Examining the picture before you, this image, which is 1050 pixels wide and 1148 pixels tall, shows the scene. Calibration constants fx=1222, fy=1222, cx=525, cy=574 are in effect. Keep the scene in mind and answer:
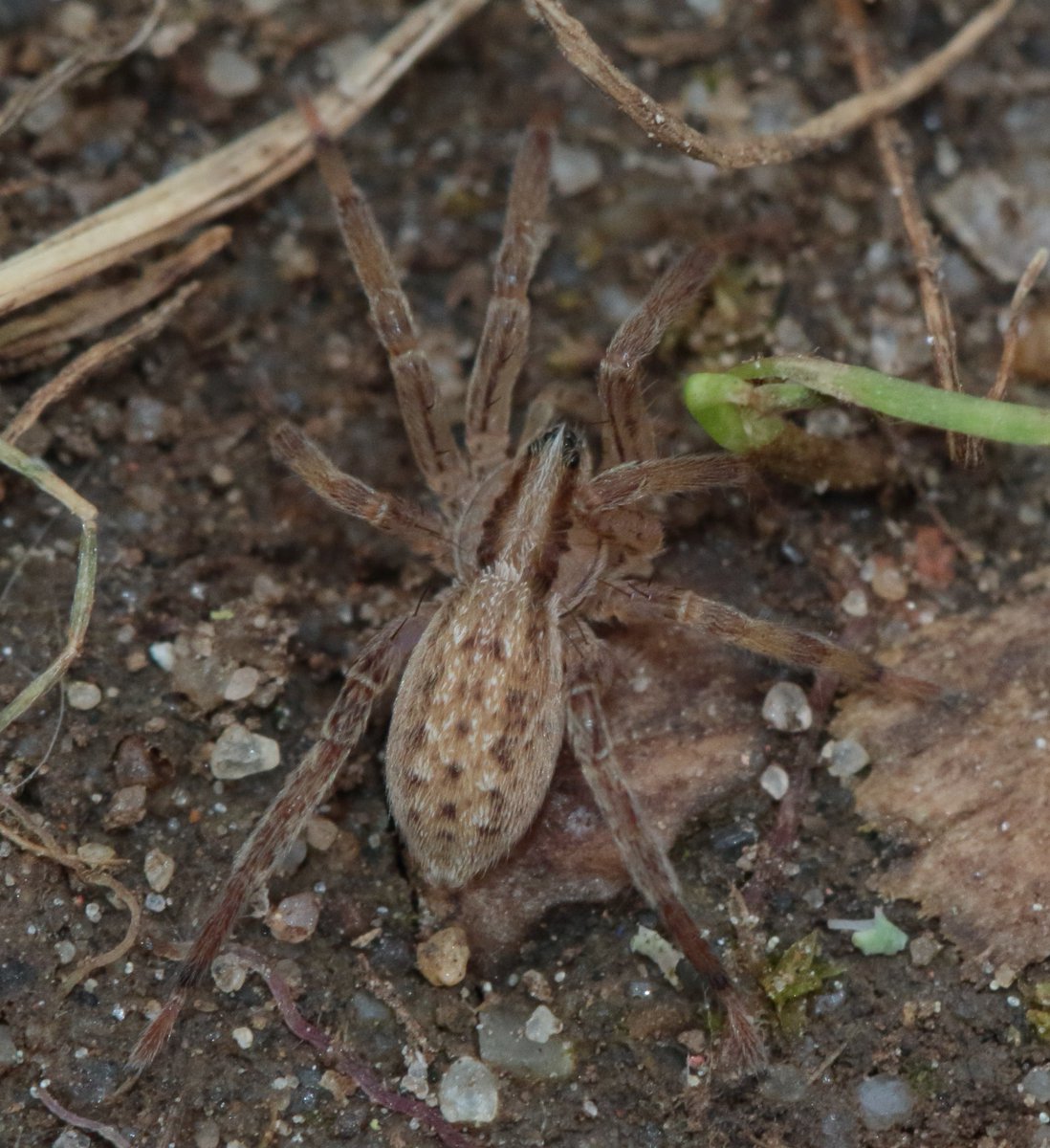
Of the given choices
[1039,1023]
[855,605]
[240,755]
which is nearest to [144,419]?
[240,755]

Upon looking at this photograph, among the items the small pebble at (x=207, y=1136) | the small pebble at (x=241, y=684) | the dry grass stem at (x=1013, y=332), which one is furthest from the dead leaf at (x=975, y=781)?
the small pebble at (x=207, y=1136)

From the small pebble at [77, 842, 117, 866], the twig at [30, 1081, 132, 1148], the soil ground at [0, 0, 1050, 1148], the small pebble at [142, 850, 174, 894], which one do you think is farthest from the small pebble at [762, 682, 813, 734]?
the twig at [30, 1081, 132, 1148]

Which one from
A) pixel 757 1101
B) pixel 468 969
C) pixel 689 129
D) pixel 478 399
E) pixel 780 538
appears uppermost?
pixel 689 129

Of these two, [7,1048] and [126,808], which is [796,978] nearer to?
[126,808]

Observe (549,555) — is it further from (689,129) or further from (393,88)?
(393,88)

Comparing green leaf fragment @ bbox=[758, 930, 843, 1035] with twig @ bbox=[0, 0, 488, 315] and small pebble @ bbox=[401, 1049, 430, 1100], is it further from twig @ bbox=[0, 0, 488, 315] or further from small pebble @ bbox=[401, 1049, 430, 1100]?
twig @ bbox=[0, 0, 488, 315]

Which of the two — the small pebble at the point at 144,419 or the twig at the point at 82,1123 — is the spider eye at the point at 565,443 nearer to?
the small pebble at the point at 144,419

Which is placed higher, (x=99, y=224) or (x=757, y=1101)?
(x=99, y=224)

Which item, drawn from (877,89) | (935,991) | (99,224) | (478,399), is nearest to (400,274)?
(478,399)
